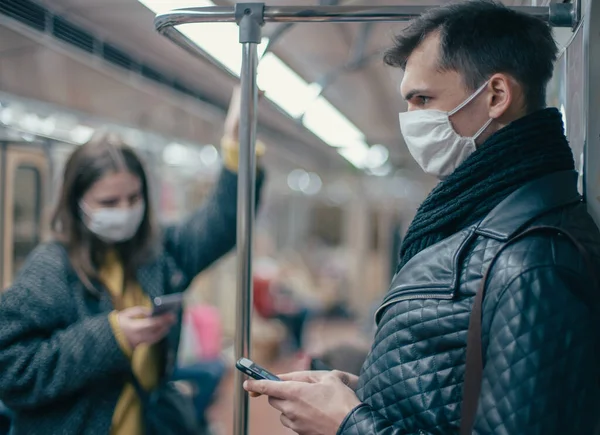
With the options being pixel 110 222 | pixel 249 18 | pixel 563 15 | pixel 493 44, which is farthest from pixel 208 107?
pixel 493 44

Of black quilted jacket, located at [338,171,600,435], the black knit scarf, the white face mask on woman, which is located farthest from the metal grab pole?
the white face mask on woman

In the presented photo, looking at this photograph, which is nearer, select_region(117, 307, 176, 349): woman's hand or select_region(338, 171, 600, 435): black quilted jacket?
select_region(338, 171, 600, 435): black quilted jacket

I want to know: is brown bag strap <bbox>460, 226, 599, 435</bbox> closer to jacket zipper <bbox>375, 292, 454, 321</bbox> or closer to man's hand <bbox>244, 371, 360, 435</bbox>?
jacket zipper <bbox>375, 292, 454, 321</bbox>

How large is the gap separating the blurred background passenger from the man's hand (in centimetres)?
69

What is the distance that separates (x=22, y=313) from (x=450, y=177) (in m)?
1.18

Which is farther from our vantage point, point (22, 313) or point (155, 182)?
point (155, 182)

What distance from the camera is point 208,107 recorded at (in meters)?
4.41

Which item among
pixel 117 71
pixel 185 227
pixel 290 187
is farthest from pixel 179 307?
pixel 290 187

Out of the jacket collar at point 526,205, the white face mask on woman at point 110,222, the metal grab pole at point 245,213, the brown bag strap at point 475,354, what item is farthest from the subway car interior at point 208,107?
the brown bag strap at point 475,354

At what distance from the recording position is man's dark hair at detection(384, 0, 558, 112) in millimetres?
1079

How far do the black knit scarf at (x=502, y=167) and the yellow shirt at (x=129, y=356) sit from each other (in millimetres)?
1037

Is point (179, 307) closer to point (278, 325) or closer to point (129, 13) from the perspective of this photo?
point (129, 13)

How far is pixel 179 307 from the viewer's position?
75.5 inches

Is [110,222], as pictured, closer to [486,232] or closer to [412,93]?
[412,93]
